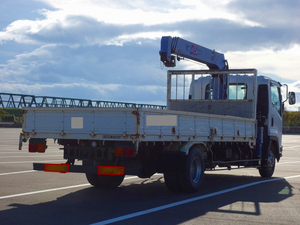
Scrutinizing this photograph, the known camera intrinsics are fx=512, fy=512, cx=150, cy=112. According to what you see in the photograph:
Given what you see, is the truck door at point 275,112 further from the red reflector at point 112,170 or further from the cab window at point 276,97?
the red reflector at point 112,170

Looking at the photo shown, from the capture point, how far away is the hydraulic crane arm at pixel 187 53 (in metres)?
14.3

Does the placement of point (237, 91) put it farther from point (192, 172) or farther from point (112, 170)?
point (112, 170)

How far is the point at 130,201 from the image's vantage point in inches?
370

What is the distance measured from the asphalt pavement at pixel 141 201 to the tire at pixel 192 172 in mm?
184

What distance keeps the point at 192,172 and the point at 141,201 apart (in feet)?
5.90

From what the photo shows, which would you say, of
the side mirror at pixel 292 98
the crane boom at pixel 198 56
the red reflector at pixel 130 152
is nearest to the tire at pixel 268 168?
the side mirror at pixel 292 98

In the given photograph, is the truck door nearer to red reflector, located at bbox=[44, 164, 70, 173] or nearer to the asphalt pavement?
the asphalt pavement

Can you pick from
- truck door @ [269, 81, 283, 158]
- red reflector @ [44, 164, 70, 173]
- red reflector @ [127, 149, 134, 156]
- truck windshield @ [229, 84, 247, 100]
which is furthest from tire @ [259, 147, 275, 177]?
red reflector @ [44, 164, 70, 173]

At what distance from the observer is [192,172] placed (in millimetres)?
10844

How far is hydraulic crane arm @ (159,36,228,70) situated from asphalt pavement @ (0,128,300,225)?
339 cm

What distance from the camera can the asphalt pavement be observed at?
7.65 m

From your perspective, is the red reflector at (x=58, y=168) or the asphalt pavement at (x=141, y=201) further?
the red reflector at (x=58, y=168)

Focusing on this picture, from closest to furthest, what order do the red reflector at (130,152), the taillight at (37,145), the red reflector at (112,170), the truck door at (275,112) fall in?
the red reflector at (130,152) → the red reflector at (112,170) → the taillight at (37,145) → the truck door at (275,112)

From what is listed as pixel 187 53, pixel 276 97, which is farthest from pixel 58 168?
pixel 276 97
